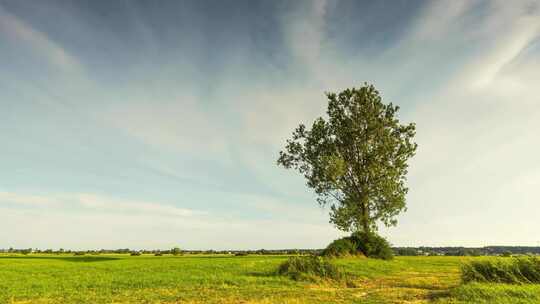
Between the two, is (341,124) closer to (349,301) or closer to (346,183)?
(346,183)

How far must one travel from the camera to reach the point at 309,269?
19.7 meters

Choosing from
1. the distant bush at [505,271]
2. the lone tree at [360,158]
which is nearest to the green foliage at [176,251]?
the lone tree at [360,158]

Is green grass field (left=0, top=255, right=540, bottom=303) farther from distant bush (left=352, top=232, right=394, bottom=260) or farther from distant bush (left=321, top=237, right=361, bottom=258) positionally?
distant bush (left=352, top=232, right=394, bottom=260)

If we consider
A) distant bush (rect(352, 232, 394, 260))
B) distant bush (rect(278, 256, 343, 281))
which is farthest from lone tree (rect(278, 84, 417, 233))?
distant bush (rect(278, 256, 343, 281))

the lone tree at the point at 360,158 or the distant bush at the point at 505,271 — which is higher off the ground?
the lone tree at the point at 360,158

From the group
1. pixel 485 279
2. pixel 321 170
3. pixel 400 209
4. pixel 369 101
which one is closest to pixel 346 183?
pixel 321 170

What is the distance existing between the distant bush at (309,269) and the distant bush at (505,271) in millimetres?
6070

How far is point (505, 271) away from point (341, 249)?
21294 millimetres

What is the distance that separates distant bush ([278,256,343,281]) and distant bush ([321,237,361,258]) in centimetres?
1560

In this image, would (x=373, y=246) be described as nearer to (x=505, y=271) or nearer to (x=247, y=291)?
(x=505, y=271)

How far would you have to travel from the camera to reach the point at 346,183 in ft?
152

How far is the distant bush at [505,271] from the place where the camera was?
51.6ft

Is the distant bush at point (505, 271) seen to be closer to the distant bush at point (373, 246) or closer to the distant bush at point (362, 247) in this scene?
the distant bush at point (362, 247)

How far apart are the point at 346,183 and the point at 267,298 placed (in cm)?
3453
